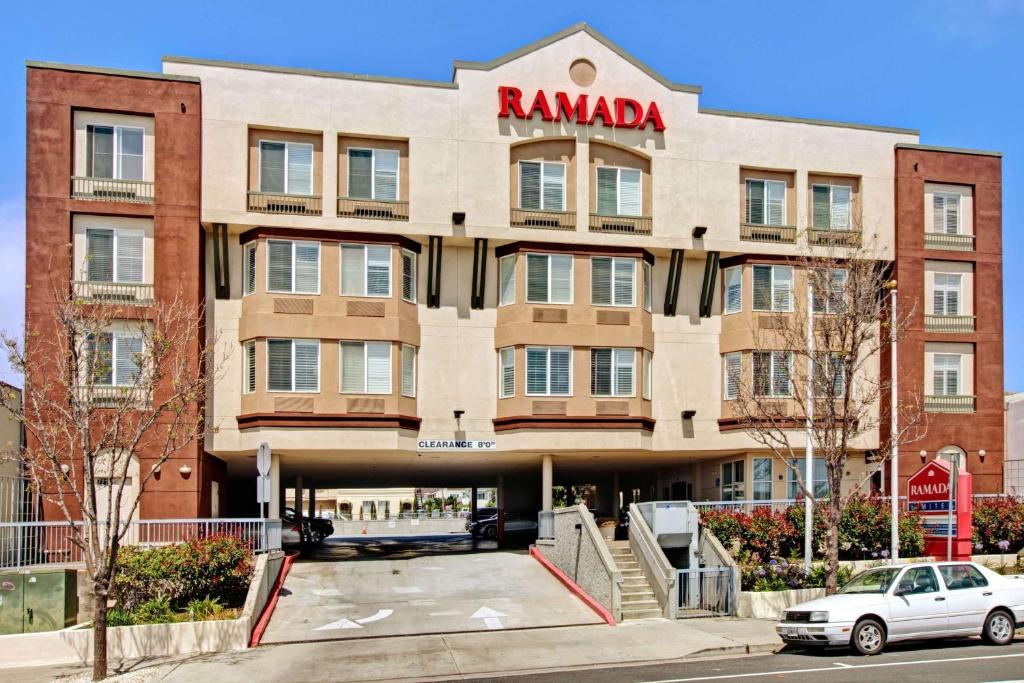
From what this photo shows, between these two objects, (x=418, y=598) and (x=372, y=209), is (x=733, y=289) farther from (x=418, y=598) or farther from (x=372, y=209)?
(x=418, y=598)

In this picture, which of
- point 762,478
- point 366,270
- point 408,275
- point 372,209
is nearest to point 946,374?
point 762,478

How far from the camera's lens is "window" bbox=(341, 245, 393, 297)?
27984 millimetres

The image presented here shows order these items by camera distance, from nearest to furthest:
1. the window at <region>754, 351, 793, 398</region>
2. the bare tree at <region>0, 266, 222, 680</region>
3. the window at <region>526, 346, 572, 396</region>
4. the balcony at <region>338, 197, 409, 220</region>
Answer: the bare tree at <region>0, 266, 222, 680</region>
the window at <region>754, 351, 793, 398</region>
the balcony at <region>338, 197, 409, 220</region>
the window at <region>526, 346, 572, 396</region>

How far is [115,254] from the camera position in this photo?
2681 centimetres

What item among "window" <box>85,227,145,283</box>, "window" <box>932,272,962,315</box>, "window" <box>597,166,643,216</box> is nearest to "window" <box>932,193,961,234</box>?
"window" <box>932,272,962,315</box>

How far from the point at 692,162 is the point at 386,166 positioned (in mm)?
8672

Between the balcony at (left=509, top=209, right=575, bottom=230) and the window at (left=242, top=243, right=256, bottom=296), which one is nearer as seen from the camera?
the window at (left=242, top=243, right=256, bottom=296)

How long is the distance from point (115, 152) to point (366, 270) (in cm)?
702

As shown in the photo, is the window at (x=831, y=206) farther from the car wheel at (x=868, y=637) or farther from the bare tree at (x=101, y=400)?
the bare tree at (x=101, y=400)

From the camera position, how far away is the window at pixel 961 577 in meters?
18.0

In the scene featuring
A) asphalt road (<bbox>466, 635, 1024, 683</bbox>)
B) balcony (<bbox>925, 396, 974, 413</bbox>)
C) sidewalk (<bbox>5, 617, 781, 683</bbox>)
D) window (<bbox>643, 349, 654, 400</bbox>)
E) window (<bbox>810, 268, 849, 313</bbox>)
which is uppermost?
window (<bbox>810, 268, 849, 313</bbox>)

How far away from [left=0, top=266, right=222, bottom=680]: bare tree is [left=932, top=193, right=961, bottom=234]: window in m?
21.3

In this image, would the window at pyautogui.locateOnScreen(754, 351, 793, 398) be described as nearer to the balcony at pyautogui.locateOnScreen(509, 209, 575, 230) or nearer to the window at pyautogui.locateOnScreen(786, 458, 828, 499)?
the window at pyautogui.locateOnScreen(786, 458, 828, 499)

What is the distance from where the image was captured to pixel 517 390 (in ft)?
94.3
